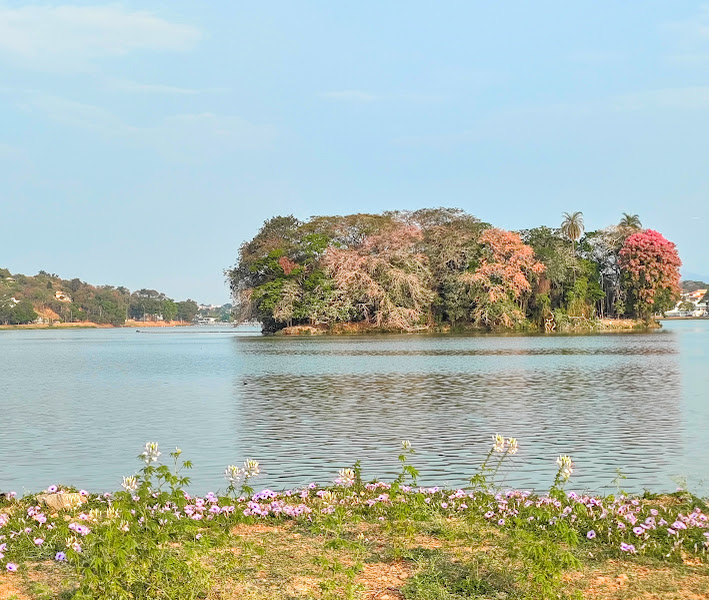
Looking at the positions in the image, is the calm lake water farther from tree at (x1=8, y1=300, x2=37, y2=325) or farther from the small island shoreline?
tree at (x1=8, y1=300, x2=37, y2=325)

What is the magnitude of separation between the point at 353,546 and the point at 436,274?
6179 centimetres

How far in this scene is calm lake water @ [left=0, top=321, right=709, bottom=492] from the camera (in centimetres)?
1205

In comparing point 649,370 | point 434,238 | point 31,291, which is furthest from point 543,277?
point 31,291

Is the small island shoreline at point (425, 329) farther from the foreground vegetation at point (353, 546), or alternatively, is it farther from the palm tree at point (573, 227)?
the foreground vegetation at point (353, 546)

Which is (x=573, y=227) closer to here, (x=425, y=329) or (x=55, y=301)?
(x=425, y=329)

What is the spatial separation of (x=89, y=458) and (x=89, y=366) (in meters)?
26.4

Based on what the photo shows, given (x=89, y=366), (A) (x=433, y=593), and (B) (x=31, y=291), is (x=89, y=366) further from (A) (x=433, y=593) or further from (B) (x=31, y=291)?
(B) (x=31, y=291)

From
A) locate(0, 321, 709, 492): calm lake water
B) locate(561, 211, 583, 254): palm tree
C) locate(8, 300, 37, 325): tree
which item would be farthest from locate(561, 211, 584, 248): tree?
locate(8, 300, 37, 325): tree

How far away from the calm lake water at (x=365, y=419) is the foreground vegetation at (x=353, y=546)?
3.08m

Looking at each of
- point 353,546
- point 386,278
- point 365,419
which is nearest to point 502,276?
point 386,278

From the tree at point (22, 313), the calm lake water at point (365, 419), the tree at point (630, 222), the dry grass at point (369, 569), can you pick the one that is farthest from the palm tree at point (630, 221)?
the tree at point (22, 313)

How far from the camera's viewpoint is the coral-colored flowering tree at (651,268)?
6825 cm

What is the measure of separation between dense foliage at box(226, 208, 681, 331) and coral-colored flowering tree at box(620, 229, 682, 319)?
0.08 m

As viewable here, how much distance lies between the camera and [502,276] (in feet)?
208
